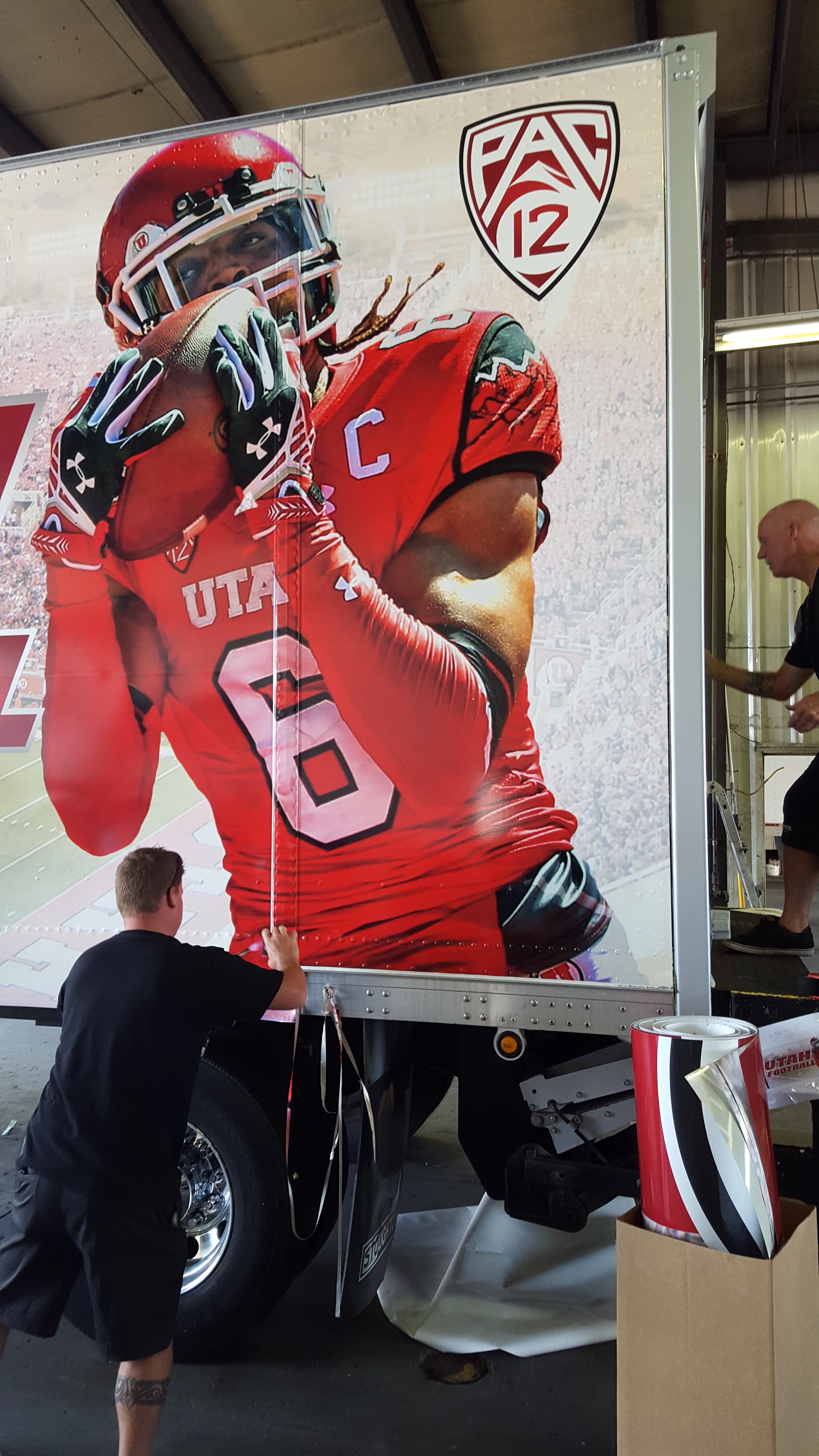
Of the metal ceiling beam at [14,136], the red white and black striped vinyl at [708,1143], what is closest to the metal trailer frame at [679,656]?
the red white and black striped vinyl at [708,1143]

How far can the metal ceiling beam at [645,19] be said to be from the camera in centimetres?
700

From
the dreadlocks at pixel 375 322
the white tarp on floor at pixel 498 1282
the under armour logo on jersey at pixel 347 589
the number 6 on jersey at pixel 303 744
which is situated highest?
the dreadlocks at pixel 375 322

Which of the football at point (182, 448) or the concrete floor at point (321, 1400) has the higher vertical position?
the football at point (182, 448)

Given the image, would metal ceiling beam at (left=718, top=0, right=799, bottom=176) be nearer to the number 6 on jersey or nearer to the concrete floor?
the number 6 on jersey

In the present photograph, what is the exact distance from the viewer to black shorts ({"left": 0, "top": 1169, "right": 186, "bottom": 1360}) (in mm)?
2240

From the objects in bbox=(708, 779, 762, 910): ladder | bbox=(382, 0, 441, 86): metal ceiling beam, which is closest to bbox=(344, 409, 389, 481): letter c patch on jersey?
bbox=(708, 779, 762, 910): ladder

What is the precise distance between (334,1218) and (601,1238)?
3.53 ft

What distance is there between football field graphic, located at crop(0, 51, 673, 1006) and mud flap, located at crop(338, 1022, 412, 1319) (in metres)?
0.43

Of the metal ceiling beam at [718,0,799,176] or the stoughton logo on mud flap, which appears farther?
the metal ceiling beam at [718,0,799,176]

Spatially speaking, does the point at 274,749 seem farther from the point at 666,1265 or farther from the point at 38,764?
the point at 666,1265

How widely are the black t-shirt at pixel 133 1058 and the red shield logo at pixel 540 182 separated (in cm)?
186

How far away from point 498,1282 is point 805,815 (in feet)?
6.06

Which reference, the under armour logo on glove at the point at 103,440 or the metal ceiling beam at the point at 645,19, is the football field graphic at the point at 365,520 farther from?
the metal ceiling beam at the point at 645,19

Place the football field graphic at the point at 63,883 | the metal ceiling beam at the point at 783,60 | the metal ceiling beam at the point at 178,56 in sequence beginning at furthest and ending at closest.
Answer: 1. the metal ceiling beam at the point at 783,60
2. the metal ceiling beam at the point at 178,56
3. the football field graphic at the point at 63,883
